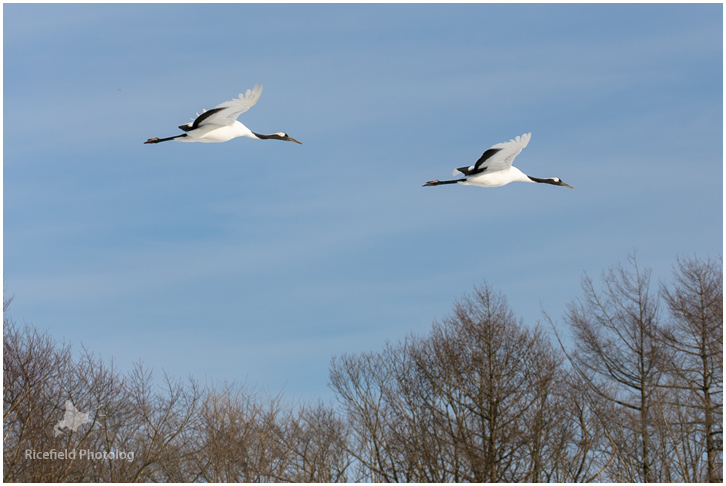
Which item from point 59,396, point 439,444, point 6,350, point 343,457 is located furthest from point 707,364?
point 6,350

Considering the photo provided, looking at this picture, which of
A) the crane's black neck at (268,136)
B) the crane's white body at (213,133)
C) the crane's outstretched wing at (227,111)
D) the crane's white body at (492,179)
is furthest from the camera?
the crane's black neck at (268,136)

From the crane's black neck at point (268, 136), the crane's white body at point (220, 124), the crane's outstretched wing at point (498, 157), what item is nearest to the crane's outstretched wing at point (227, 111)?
the crane's white body at point (220, 124)

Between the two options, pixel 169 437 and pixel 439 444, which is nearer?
pixel 169 437

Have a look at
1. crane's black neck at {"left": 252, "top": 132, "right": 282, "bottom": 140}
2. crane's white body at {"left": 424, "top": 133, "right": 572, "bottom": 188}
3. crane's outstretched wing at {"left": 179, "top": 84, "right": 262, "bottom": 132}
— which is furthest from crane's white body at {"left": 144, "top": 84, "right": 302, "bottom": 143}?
crane's white body at {"left": 424, "top": 133, "right": 572, "bottom": 188}

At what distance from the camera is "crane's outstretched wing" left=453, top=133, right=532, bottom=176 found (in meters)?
17.6

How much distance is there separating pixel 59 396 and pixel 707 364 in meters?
16.8

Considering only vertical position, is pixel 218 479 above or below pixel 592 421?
below

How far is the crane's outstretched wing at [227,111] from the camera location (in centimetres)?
1697

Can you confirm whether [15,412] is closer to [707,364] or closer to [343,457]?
[343,457]

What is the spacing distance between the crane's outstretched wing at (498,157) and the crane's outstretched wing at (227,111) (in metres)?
4.33

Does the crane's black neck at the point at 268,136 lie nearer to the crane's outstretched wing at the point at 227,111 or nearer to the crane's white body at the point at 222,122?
the crane's white body at the point at 222,122

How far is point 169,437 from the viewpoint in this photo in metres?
24.6

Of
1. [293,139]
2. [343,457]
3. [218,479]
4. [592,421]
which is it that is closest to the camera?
[293,139]

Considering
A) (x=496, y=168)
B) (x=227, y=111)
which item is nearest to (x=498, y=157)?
(x=496, y=168)
